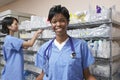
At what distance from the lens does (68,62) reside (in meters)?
1.30

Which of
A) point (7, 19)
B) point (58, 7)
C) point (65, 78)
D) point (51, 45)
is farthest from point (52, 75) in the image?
point (7, 19)

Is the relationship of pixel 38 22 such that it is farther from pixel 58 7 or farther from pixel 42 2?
pixel 58 7

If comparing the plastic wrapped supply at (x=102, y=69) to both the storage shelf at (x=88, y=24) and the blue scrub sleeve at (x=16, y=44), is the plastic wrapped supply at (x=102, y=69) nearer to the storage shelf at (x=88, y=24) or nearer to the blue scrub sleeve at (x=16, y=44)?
the storage shelf at (x=88, y=24)

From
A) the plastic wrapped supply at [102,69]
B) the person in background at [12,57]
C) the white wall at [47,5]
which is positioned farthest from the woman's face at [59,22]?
the white wall at [47,5]

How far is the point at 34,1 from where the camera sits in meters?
3.42

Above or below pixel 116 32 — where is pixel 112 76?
below

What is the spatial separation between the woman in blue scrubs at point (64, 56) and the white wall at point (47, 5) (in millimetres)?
1063

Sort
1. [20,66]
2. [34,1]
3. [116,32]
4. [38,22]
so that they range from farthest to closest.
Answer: [34,1], [38,22], [20,66], [116,32]

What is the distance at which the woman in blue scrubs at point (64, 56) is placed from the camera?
50.9 inches

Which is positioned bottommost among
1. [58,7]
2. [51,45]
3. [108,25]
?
[51,45]

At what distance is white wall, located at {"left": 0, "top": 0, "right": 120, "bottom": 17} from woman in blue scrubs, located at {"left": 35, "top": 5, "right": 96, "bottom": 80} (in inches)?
41.8

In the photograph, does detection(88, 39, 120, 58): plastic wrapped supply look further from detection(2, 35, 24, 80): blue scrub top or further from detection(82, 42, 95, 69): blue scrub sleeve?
detection(2, 35, 24, 80): blue scrub top

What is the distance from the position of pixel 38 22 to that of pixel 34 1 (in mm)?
1071

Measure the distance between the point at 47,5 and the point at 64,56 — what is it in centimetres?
194
